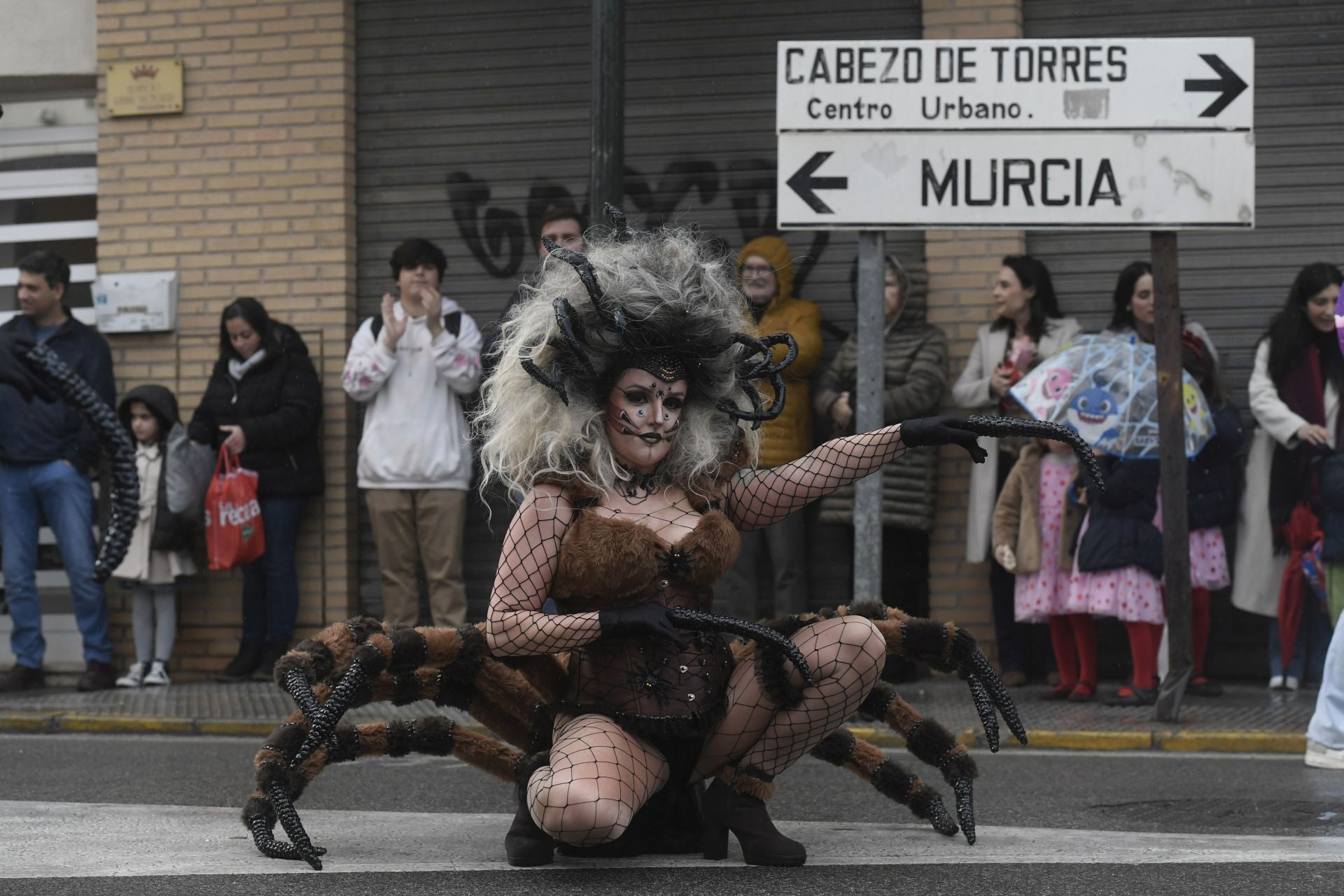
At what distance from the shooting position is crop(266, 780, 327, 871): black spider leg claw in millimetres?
4914

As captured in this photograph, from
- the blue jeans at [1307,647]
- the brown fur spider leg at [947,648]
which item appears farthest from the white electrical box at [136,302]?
the brown fur spider leg at [947,648]

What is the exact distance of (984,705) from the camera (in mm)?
5305

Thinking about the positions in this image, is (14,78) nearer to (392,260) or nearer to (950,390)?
(392,260)

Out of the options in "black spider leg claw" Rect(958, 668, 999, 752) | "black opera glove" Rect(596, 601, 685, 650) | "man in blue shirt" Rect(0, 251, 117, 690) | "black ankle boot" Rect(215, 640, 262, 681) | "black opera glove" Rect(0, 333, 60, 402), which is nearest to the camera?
"black opera glove" Rect(0, 333, 60, 402)

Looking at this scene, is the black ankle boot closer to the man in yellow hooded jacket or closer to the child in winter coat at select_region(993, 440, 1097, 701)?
the man in yellow hooded jacket

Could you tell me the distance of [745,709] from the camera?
5.00 metres

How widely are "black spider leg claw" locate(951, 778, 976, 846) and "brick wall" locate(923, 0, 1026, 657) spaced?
5.32 m

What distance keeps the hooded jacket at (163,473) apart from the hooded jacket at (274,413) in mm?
166

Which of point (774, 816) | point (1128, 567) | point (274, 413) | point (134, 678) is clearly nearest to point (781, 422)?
point (1128, 567)

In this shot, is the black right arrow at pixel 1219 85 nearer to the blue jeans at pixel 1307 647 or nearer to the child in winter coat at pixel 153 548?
the blue jeans at pixel 1307 647

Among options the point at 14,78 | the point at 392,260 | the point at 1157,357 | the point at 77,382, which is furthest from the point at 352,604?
the point at 77,382

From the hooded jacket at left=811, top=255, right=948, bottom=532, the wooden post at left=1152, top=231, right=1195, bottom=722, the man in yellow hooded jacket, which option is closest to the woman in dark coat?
the man in yellow hooded jacket

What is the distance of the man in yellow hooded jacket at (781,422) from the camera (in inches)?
405

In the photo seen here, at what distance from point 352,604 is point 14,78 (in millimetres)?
3878
